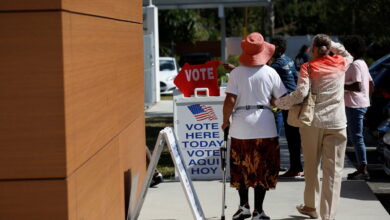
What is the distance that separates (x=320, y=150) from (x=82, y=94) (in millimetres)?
3248

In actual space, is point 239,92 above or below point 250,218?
above

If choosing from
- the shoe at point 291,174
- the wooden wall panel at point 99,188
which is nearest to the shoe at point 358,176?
the shoe at point 291,174

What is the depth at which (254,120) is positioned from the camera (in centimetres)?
723

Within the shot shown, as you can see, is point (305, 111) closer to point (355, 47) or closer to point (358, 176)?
point (355, 47)

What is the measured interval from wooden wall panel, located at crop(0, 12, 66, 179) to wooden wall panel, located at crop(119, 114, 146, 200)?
2104mm

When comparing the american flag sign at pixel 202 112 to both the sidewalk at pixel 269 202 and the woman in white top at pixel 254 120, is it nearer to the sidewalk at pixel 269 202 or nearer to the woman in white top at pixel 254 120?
the sidewalk at pixel 269 202

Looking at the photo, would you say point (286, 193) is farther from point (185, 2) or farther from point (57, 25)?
point (185, 2)

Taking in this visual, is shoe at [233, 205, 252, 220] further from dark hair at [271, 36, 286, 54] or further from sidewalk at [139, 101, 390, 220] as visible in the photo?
dark hair at [271, 36, 286, 54]

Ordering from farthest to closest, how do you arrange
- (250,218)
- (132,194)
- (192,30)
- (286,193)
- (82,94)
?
(192,30), (286,193), (250,218), (132,194), (82,94)

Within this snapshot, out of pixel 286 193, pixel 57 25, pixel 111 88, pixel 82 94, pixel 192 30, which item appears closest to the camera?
pixel 57 25

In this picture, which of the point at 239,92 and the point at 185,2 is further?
the point at 185,2

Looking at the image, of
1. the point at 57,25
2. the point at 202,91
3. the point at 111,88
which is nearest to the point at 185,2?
the point at 202,91

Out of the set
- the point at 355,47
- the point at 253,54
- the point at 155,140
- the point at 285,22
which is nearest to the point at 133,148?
the point at 253,54

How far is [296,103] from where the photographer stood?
728cm
